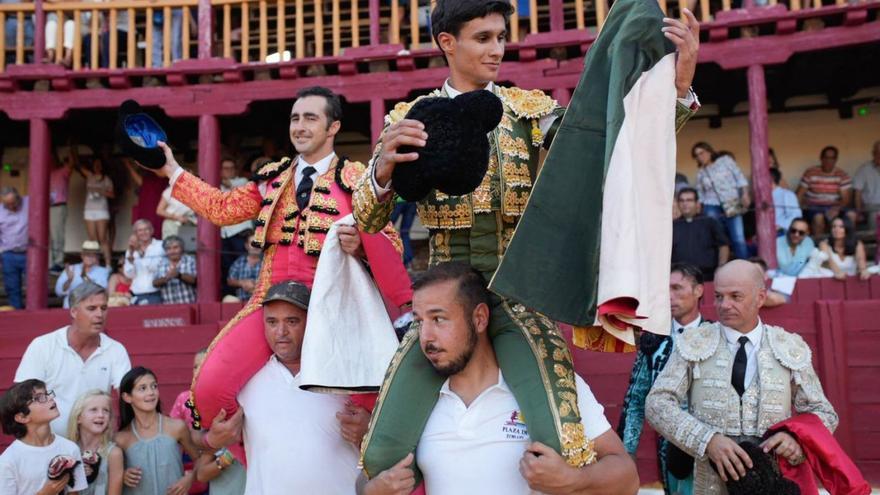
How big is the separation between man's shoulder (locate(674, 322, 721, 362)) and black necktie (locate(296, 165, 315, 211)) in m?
1.63

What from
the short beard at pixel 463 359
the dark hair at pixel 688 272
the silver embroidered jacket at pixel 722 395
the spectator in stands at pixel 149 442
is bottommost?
the spectator in stands at pixel 149 442

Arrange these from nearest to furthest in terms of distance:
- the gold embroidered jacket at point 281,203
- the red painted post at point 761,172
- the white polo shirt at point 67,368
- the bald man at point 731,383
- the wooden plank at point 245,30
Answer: the gold embroidered jacket at point 281,203 < the bald man at point 731,383 < the white polo shirt at point 67,368 < the red painted post at point 761,172 < the wooden plank at point 245,30

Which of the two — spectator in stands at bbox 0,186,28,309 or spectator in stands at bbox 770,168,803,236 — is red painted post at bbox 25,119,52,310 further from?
spectator in stands at bbox 770,168,803,236

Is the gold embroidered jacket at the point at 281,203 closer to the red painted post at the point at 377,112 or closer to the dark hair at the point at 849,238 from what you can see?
the red painted post at the point at 377,112

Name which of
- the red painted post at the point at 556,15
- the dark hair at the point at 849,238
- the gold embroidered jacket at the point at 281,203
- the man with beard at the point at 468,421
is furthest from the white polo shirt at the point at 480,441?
the red painted post at the point at 556,15

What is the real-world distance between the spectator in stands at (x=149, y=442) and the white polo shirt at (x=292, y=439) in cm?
168

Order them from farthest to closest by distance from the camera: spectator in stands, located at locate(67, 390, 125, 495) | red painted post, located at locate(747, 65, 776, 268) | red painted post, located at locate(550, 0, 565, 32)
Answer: red painted post, located at locate(550, 0, 565, 32) → red painted post, located at locate(747, 65, 776, 268) → spectator in stands, located at locate(67, 390, 125, 495)

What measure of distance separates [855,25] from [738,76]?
1.49m

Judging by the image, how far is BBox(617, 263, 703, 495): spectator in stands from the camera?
14.5 ft

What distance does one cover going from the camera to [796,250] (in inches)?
361

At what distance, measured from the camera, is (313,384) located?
3.30 m

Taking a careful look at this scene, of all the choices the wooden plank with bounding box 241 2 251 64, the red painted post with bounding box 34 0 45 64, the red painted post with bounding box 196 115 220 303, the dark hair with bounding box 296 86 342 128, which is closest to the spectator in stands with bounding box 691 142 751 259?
the red painted post with bounding box 196 115 220 303

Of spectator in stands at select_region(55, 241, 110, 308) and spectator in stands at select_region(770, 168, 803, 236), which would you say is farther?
spectator in stands at select_region(55, 241, 110, 308)

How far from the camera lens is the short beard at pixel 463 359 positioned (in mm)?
2875
